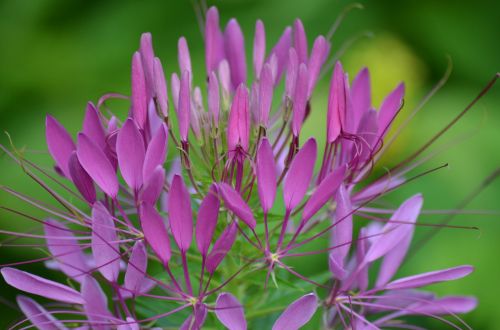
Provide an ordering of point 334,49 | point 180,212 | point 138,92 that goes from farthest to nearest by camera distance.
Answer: point 334,49
point 138,92
point 180,212

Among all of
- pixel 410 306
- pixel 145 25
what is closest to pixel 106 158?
pixel 410 306

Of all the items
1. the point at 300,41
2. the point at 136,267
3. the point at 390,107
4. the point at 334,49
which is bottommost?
the point at 334,49

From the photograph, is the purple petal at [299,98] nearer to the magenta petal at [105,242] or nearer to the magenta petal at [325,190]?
the magenta petal at [325,190]

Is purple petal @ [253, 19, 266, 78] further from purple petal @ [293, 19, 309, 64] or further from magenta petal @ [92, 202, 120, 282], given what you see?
magenta petal @ [92, 202, 120, 282]

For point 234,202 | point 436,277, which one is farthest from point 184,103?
point 436,277

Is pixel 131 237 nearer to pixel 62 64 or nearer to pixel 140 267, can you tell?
pixel 140 267

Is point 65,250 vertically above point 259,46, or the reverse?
point 259,46

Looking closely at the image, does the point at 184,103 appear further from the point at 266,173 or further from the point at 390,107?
the point at 390,107
